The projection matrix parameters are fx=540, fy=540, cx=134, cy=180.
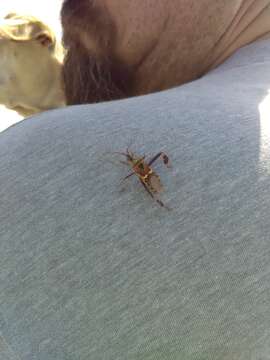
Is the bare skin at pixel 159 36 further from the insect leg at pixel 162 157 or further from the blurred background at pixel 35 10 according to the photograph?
the insect leg at pixel 162 157

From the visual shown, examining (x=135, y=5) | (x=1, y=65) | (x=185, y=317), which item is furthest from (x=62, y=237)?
(x=1, y=65)

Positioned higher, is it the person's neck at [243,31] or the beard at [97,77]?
the beard at [97,77]

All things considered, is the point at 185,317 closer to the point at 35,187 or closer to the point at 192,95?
the point at 35,187

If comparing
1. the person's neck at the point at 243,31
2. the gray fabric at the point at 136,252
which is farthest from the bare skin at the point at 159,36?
the gray fabric at the point at 136,252

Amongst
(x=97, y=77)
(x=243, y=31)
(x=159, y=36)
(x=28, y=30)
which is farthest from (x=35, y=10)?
(x=243, y=31)

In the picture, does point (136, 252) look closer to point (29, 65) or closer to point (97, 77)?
point (97, 77)
